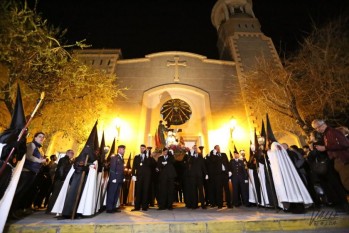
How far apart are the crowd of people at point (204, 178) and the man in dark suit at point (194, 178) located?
0.01 m

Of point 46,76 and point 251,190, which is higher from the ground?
point 46,76

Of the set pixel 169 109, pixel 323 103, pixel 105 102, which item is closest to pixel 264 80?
pixel 323 103

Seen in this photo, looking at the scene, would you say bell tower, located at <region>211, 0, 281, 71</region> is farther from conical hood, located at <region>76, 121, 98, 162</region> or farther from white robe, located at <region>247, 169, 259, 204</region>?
conical hood, located at <region>76, 121, 98, 162</region>

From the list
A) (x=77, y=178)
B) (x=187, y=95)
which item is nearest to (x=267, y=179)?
(x=77, y=178)

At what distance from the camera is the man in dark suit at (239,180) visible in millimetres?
6809

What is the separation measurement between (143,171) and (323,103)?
30.1 ft

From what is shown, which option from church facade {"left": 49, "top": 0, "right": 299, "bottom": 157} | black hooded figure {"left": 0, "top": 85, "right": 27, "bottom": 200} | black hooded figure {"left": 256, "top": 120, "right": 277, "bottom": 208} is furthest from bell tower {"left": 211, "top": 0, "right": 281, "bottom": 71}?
black hooded figure {"left": 0, "top": 85, "right": 27, "bottom": 200}

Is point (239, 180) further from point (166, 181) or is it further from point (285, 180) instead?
point (166, 181)

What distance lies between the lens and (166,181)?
6.35 metres

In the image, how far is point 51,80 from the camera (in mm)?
8867

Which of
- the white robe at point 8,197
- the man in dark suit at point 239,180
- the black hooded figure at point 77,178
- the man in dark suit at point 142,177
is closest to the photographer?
the white robe at point 8,197

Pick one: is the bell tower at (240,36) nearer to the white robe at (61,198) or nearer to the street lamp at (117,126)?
the street lamp at (117,126)

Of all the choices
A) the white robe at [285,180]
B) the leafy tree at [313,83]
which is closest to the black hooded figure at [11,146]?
the white robe at [285,180]

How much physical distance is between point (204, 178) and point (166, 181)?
1432mm
